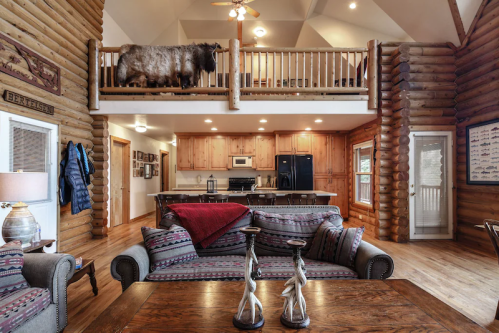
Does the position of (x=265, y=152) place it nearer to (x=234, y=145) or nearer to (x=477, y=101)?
(x=234, y=145)

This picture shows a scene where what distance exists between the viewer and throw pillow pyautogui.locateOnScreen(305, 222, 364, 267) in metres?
2.13

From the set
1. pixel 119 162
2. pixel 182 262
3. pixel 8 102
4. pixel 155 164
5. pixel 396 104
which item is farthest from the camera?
pixel 155 164

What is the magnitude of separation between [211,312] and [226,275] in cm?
73

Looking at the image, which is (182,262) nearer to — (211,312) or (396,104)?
(211,312)

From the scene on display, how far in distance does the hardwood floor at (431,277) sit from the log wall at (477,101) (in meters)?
0.51

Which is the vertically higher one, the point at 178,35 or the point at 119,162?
the point at 178,35

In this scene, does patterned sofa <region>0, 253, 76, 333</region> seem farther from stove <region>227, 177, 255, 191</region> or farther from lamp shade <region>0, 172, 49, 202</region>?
stove <region>227, 177, 255, 191</region>

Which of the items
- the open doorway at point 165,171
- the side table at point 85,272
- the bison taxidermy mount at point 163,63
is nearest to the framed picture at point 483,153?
the bison taxidermy mount at point 163,63

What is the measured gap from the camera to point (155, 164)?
834 centimetres

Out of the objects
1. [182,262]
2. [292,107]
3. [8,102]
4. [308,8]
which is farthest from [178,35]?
[182,262]

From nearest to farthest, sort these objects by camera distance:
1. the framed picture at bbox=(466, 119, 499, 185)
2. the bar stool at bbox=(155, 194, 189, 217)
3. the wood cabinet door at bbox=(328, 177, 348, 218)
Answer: the framed picture at bbox=(466, 119, 499, 185)
the bar stool at bbox=(155, 194, 189, 217)
the wood cabinet door at bbox=(328, 177, 348, 218)

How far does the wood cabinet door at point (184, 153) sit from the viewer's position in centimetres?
704

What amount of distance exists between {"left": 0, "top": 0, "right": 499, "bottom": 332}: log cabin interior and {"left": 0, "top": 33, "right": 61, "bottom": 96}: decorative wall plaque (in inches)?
0.9

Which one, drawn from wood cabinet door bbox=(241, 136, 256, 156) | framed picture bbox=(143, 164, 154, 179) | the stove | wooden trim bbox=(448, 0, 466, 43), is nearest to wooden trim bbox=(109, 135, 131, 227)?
framed picture bbox=(143, 164, 154, 179)
